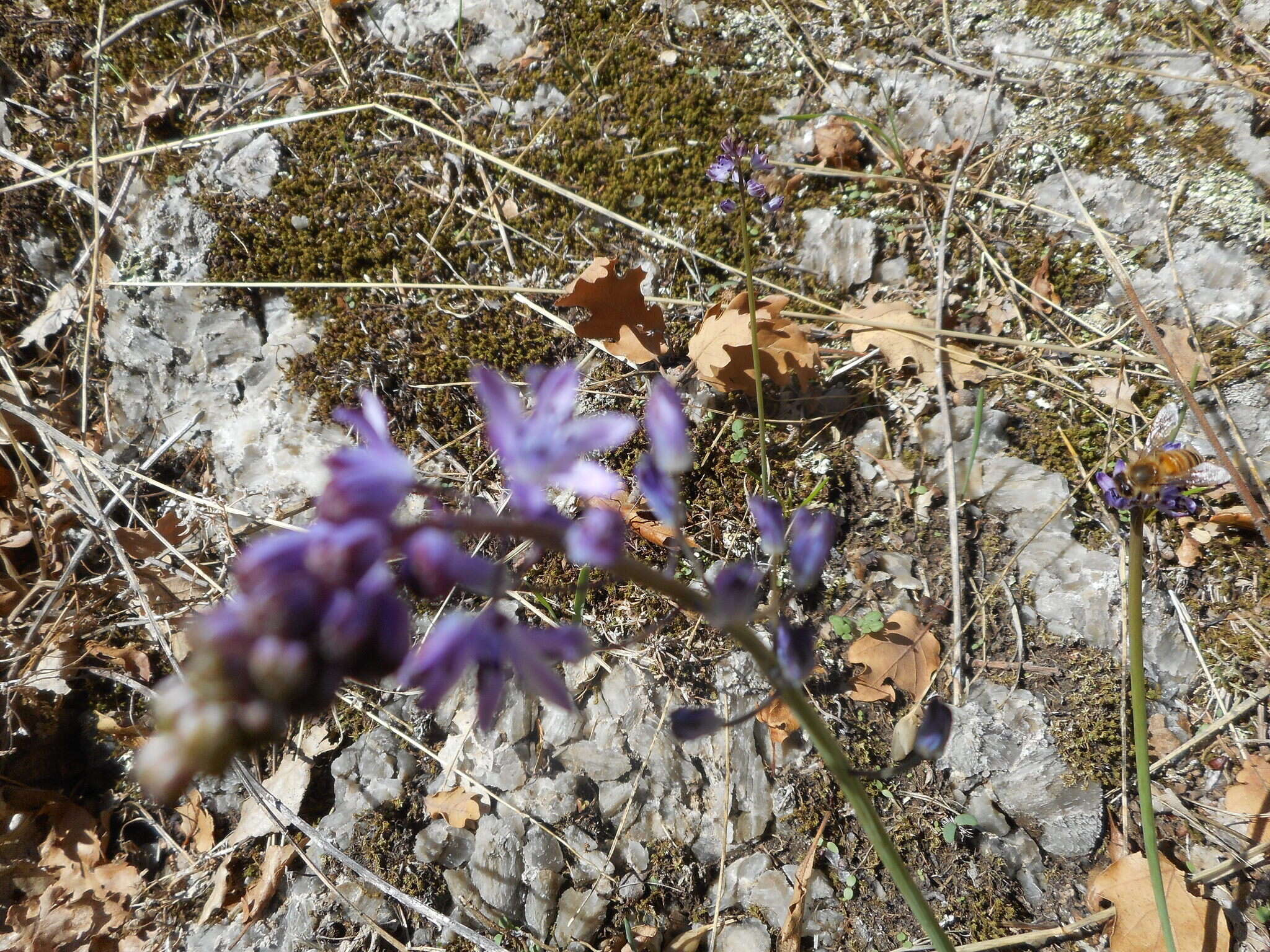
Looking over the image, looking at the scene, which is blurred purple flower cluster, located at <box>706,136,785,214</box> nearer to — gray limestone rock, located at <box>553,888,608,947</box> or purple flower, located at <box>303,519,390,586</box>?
purple flower, located at <box>303,519,390,586</box>

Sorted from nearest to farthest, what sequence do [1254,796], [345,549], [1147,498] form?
[345,549]
[1147,498]
[1254,796]

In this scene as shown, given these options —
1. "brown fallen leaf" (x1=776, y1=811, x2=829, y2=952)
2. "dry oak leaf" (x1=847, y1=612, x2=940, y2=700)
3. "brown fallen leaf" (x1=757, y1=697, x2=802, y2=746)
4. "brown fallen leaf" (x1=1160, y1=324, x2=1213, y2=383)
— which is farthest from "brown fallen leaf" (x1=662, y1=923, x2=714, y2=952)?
"brown fallen leaf" (x1=1160, y1=324, x2=1213, y2=383)

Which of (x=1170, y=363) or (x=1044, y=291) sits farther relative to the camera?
(x=1044, y=291)

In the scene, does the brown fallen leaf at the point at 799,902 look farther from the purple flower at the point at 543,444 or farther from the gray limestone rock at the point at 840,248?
the gray limestone rock at the point at 840,248

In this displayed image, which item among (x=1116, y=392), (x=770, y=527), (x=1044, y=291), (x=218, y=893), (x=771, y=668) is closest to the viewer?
(x=771, y=668)

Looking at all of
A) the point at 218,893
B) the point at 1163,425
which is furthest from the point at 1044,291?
the point at 218,893

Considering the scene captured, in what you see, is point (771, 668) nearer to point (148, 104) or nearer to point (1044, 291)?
point (1044, 291)

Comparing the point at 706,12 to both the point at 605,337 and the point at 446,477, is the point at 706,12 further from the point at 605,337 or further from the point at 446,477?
the point at 446,477
